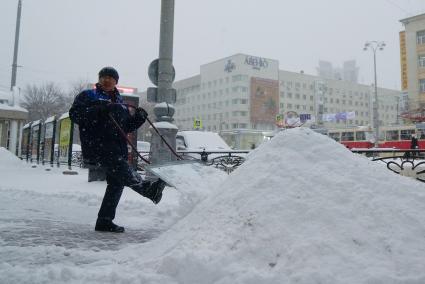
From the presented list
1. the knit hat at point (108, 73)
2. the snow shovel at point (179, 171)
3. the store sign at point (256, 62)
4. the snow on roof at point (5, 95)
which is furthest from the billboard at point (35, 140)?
the store sign at point (256, 62)

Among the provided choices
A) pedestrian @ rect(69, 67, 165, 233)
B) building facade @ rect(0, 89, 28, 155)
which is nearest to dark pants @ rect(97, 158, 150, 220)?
pedestrian @ rect(69, 67, 165, 233)

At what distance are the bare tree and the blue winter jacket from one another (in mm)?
47835

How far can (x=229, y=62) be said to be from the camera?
78.5m

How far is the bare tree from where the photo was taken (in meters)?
48.8

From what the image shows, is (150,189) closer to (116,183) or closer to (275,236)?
(116,183)

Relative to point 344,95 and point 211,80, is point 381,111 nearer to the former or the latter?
point 344,95

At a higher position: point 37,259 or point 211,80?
point 211,80

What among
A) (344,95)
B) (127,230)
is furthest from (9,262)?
(344,95)

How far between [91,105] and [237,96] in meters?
74.2

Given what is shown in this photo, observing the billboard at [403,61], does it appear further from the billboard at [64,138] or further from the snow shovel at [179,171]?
the snow shovel at [179,171]

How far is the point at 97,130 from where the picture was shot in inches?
159

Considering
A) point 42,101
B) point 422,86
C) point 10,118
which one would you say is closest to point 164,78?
point 10,118

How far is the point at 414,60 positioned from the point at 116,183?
41.4m

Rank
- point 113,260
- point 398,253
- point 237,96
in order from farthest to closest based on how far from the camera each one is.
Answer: point 237,96 → point 113,260 → point 398,253
